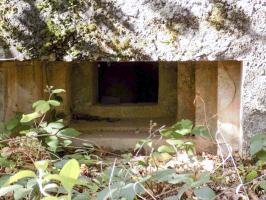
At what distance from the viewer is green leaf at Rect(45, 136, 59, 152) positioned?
213 centimetres

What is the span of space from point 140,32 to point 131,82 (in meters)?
1.59

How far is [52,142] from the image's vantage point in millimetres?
2146

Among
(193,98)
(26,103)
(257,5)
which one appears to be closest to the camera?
(257,5)

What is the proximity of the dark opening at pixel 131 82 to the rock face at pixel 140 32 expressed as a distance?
53.0 inches

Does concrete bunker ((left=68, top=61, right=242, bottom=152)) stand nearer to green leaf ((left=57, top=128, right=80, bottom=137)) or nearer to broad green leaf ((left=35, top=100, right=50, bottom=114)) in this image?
green leaf ((left=57, top=128, right=80, bottom=137))

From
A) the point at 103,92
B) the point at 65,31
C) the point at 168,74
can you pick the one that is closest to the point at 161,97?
the point at 168,74

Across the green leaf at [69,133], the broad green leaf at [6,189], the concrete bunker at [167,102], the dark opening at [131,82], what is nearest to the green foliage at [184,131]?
the concrete bunker at [167,102]

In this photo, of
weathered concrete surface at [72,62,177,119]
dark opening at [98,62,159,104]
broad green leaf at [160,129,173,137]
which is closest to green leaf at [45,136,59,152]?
broad green leaf at [160,129,173,137]

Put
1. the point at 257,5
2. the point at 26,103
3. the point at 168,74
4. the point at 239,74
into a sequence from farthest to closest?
1. the point at 168,74
2. the point at 26,103
3. the point at 239,74
4. the point at 257,5

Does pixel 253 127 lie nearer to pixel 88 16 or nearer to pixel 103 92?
pixel 88 16

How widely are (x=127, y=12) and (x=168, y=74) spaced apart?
32.9 inches

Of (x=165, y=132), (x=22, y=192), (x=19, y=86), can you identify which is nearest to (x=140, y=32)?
(x=165, y=132)

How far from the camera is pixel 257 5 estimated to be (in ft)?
7.09

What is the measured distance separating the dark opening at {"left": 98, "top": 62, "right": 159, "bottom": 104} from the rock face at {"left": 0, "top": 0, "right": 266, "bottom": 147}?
135 cm
